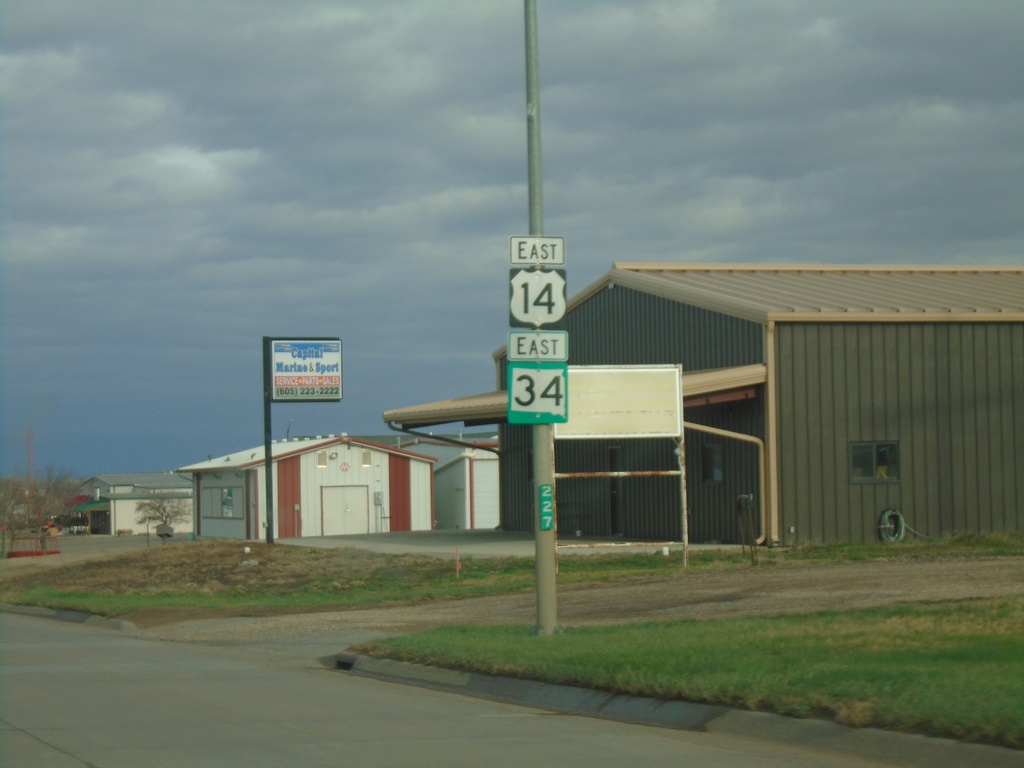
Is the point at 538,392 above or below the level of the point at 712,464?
above

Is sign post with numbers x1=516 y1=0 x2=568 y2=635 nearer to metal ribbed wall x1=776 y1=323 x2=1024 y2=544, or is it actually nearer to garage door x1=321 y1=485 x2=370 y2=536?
metal ribbed wall x1=776 y1=323 x2=1024 y2=544

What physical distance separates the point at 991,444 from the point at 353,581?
15.1 m

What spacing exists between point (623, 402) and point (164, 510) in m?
55.6

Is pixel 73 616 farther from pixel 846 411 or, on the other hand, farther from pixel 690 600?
pixel 846 411

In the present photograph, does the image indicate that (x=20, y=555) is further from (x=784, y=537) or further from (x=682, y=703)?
(x=682, y=703)

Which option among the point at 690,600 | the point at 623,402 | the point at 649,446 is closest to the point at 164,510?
the point at 649,446

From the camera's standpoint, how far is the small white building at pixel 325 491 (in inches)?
1987

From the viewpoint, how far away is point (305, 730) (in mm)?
9625

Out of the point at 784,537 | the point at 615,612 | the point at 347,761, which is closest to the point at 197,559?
the point at 784,537

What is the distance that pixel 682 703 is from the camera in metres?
9.84

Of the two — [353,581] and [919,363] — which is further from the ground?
[919,363]

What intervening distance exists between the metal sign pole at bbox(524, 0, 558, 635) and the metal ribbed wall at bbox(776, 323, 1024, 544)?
15.3 meters

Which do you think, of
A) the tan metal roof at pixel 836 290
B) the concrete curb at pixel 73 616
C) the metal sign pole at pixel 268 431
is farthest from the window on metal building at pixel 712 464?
the concrete curb at pixel 73 616

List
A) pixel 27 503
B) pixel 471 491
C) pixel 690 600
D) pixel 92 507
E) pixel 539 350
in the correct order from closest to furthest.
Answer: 1. pixel 539 350
2. pixel 690 600
3. pixel 471 491
4. pixel 27 503
5. pixel 92 507
